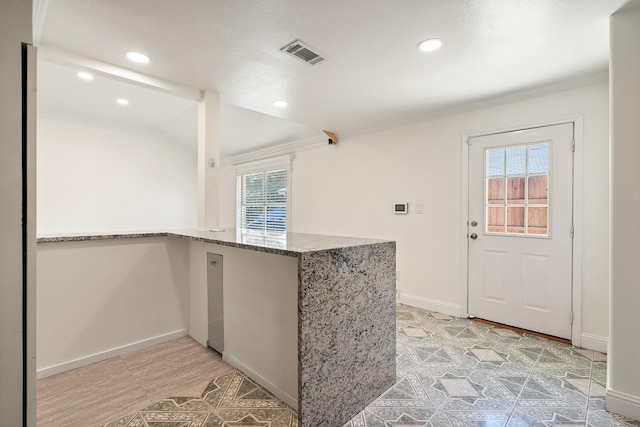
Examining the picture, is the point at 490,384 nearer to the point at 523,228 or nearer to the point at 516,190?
the point at 523,228

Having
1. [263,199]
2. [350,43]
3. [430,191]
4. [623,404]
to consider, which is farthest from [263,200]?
[623,404]

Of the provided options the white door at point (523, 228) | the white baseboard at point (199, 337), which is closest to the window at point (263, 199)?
the white baseboard at point (199, 337)

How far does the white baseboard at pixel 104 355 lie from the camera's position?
2154 millimetres

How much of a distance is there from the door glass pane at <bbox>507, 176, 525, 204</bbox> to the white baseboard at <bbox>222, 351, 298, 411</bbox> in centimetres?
267

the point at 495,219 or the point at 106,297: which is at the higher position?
the point at 495,219

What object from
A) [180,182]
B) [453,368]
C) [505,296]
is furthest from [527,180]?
[180,182]

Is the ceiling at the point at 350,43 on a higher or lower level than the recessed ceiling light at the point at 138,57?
lower

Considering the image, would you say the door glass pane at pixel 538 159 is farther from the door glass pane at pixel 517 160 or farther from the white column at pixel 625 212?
the white column at pixel 625 212

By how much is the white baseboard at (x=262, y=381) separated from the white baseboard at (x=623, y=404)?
1.80 metres

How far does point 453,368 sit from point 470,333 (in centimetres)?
79

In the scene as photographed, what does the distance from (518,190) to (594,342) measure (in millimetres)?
1407

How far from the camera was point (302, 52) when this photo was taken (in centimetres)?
227

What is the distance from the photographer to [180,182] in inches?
252

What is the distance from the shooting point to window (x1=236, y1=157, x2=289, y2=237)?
561cm
